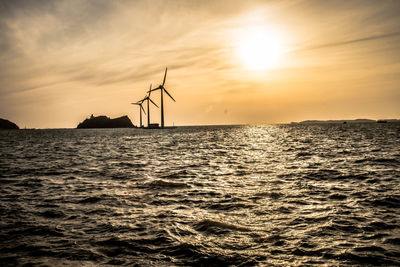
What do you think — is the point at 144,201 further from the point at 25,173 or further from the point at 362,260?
the point at 25,173

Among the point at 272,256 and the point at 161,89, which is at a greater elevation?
the point at 161,89

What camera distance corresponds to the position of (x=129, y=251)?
269 inches

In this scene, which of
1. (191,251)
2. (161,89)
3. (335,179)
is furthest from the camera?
(161,89)

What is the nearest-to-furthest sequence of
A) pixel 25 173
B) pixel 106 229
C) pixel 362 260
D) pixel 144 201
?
pixel 362 260 < pixel 106 229 < pixel 144 201 < pixel 25 173

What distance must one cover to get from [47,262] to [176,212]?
15.9 feet

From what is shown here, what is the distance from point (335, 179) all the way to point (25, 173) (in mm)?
21685

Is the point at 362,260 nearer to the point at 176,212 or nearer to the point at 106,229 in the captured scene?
the point at 176,212

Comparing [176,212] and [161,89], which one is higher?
[161,89]

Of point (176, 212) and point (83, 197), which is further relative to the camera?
point (83, 197)

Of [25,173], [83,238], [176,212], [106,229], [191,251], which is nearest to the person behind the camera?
[191,251]

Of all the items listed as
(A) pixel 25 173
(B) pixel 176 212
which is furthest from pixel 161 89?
(B) pixel 176 212

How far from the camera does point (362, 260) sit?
621cm

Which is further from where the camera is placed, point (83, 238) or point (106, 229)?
point (106, 229)

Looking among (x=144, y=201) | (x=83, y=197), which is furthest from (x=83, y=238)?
(x=83, y=197)
